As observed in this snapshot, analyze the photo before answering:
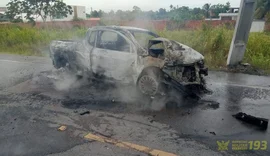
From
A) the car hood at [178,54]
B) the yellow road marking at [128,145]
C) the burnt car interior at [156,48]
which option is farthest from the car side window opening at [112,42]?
the yellow road marking at [128,145]

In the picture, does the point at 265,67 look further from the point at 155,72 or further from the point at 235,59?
the point at 155,72

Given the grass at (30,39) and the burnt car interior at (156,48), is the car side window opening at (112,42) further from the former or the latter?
the grass at (30,39)

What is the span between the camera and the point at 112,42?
20.5 feet

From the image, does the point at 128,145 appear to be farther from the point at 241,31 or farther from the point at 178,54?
the point at 241,31

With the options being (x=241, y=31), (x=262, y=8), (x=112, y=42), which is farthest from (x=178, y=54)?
(x=262, y=8)

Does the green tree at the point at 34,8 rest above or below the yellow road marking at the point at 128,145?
above

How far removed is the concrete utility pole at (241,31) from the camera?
8.41m

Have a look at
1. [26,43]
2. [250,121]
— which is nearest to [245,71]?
[250,121]

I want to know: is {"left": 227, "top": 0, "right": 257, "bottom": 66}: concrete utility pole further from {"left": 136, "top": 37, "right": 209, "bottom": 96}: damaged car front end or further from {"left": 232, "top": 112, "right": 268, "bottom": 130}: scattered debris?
{"left": 232, "top": 112, "right": 268, "bottom": 130}: scattered debris

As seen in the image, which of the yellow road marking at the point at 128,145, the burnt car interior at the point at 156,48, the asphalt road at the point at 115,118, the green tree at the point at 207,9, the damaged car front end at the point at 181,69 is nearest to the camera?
the yellow road marking at the point at 128,145

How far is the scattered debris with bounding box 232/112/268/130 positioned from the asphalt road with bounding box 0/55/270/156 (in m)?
0.13

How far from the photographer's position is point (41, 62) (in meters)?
10.8

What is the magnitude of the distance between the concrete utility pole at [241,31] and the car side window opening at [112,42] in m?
4.89

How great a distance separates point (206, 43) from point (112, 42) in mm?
5749
